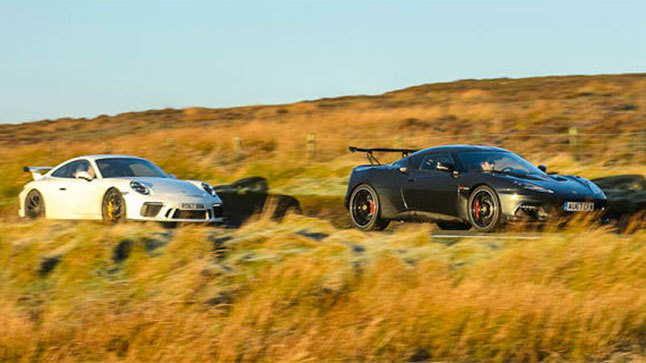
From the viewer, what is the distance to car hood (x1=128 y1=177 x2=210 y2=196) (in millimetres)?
13677

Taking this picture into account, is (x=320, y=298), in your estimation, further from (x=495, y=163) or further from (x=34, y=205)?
(x=34, y=205)

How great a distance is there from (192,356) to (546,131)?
28968 mm

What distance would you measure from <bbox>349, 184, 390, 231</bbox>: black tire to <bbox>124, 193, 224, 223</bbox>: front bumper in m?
2.45

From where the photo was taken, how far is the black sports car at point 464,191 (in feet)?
39.0

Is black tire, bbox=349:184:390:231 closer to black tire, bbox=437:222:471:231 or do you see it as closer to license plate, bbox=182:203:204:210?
black tire, bbox=437:222:471:231

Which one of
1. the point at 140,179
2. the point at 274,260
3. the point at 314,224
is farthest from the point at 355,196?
the point at 274,260

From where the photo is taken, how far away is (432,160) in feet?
44.8

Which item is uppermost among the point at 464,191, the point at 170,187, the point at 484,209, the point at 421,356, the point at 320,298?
the point at 170,187

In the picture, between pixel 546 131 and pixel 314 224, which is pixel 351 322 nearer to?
pixel 314 224

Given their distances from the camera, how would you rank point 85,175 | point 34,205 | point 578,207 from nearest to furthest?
point 578,207, point 85,175, point 34,205

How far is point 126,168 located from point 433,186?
5222mm

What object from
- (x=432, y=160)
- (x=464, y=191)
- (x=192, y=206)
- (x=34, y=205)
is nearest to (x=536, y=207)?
(x=464, y=191)

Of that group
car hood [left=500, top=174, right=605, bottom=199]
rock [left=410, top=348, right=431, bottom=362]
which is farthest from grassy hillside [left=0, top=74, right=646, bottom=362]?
car hood [left=500, top=174, right=605, bottom=199]

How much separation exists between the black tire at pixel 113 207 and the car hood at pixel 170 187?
0.35 meters
